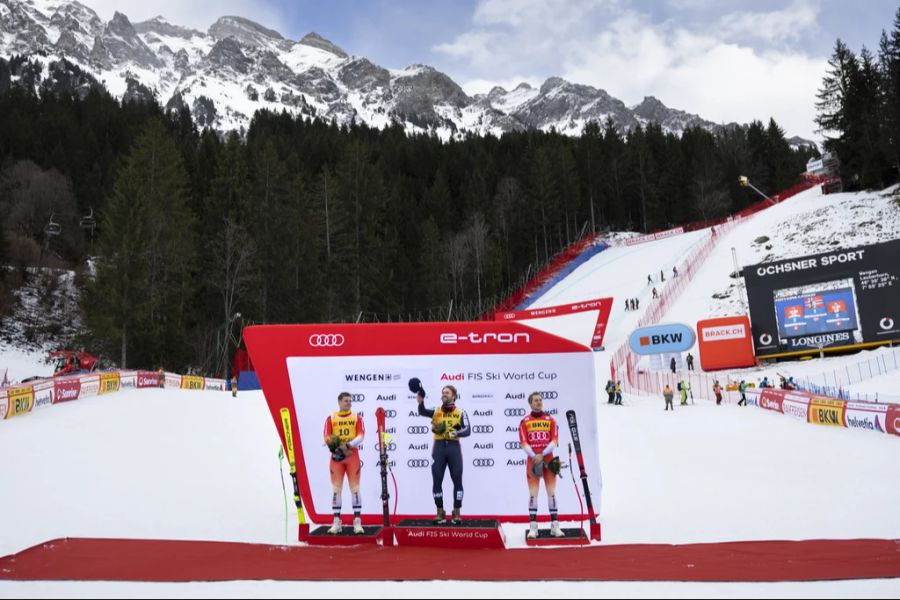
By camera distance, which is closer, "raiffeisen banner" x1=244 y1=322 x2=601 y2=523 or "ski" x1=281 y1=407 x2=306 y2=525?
"ski" x1=281 y1=407 x2=306 y2=525

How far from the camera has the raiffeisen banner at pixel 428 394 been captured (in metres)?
7.51

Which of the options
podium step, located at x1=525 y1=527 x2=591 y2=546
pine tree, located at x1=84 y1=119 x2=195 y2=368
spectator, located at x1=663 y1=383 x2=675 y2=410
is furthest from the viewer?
pine tree, located at x1=84 y1=119 x2=195 y2=368

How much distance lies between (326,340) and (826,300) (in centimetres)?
2569

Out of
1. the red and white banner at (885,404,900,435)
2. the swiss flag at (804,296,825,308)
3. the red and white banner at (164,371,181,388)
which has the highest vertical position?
the swiss flag at (804,296,825,308)

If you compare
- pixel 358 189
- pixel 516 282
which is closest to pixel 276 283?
pixel 358 189

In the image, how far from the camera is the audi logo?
25.8 feet

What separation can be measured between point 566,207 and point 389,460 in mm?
67910

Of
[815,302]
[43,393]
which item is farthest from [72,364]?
[815,302]

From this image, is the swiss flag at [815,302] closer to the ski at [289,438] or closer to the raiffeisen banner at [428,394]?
the raiffeisen banner at [428,394]

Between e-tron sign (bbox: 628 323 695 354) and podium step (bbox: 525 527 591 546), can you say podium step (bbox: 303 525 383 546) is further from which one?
e-tron sign (bbox: 628 323 695 354)

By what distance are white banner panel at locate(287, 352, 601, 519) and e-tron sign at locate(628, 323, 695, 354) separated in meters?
23.5

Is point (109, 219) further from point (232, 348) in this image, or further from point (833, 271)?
point (833, 271)

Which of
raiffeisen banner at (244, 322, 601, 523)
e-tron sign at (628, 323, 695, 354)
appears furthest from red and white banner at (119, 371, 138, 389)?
e-tron sign at (628, 323, 695, 354)

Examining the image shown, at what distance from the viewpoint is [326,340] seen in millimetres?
7879
